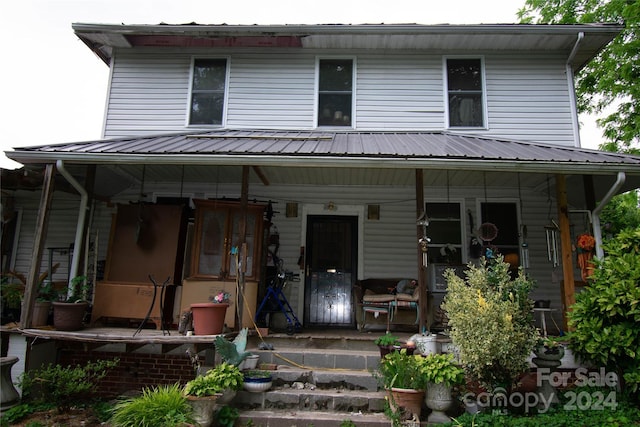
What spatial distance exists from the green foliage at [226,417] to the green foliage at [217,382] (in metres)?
0.22

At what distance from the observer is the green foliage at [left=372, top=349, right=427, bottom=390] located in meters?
4.23

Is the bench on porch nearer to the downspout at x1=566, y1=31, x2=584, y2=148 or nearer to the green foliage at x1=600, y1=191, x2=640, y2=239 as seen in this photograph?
the downspout at x1=566, y1=31, x2=584, y2=148

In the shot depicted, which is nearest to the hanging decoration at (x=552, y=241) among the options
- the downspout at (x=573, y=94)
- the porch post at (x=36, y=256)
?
the downspout at (x=573, y=94)

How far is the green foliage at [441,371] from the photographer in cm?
416

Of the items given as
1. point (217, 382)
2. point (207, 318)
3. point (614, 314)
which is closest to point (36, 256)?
point (207, 318)

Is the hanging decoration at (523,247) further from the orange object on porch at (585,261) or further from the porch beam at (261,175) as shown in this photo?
the porch beam at (261,175)

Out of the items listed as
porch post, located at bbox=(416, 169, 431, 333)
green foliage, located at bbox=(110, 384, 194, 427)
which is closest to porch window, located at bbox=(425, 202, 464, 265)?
porch post, located at bbox=(416, 169, 431, 333)

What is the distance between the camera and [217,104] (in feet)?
26.5

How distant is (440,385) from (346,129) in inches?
200

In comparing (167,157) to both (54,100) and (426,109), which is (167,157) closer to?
(426,109)

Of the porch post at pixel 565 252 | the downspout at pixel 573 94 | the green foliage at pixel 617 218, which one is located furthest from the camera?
the green foliage at pixel 617 218

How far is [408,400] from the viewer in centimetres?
419

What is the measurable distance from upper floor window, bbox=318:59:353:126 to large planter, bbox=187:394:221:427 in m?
5.51

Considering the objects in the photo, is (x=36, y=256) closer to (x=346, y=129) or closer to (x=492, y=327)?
(x=346, y=129)
